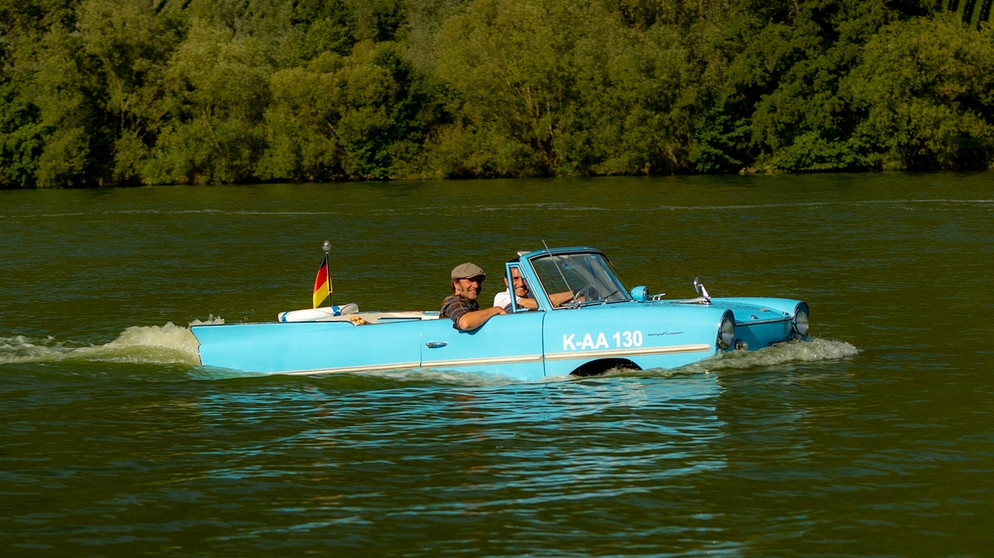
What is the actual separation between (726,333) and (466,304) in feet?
8.69

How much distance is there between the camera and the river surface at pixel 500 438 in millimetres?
8398

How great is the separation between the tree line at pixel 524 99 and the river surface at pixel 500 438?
4369 centimetres

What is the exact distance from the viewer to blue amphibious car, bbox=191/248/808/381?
12.6 meters

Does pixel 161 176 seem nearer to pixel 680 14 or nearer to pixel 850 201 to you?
pixel 680 14

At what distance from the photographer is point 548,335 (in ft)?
42.4

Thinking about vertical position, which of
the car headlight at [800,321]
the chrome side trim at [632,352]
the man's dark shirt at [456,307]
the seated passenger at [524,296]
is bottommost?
Result: the chrome side trim at [632,352]

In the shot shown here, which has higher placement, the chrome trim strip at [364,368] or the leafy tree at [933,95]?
the leafy tree at [933,95]

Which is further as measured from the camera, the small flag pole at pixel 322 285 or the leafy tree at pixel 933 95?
the leafy tree at pixel 933 95

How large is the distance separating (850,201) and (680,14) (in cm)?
3680

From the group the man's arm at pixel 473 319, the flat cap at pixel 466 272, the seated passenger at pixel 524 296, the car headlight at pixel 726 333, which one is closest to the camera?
the car headlight at pixel 726 333

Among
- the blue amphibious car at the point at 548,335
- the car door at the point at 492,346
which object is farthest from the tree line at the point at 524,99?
the car door at the point at 492,346

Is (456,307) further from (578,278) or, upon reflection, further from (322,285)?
(322,285)

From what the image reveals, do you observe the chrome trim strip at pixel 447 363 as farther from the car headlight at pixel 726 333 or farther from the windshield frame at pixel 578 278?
the car headlight at pixel 726 333

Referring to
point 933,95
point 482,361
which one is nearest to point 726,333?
point 482,361
